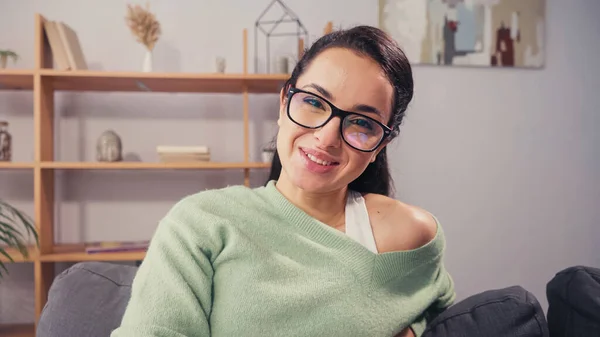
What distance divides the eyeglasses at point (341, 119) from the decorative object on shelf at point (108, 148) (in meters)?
1.46

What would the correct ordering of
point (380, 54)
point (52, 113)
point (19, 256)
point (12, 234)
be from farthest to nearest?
point (52, 113) < point (19, 256) < point (12, 234) < point (380, 54)

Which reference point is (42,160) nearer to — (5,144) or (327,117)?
(5,144)

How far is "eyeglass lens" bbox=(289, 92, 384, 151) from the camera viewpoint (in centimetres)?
87

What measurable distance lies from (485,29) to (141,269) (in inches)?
91.6

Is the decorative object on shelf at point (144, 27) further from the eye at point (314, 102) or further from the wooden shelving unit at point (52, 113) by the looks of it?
the eye at point (314, 102)

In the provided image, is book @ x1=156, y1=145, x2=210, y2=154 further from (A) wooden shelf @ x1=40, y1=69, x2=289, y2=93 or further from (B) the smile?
(B) the smile

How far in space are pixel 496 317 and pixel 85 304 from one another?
807 millimetres

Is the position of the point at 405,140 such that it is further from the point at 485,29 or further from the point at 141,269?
the point at 141,269

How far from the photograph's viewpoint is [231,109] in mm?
2447

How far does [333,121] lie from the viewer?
86cm

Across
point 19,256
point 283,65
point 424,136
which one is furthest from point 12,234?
point 424,136

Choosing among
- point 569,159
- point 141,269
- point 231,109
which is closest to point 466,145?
point 569,159

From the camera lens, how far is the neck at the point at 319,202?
38.4 inches

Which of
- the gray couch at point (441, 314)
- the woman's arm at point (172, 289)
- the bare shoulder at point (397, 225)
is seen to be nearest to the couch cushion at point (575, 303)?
the gray couch at point (441, 314)
